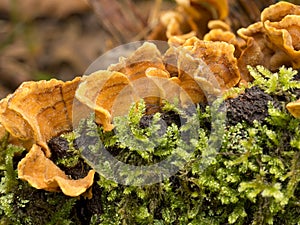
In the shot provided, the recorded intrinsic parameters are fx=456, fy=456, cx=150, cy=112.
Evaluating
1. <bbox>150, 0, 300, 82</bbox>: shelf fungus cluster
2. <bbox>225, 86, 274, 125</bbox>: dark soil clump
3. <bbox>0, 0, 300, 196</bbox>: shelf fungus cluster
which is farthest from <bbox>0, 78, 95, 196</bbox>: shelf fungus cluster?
<bbox>150, 0, 300, 82</bbox>: shelf fungus cluster

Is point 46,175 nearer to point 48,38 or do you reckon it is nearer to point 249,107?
point 249,107

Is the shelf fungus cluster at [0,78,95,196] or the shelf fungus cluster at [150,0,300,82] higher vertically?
the shelf fungus cluster at [0,78,95,196]

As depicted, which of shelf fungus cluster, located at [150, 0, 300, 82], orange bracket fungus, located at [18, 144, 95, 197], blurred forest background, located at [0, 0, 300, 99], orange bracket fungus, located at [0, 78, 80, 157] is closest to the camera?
orange bracket fungus, located at [18, 144, 95, 197]

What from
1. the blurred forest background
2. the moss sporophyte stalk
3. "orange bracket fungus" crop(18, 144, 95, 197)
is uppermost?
"orange bracket fungus" crop(18, 144, 95, 197)

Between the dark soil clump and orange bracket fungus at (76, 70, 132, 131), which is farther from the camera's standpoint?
the dark soil clump

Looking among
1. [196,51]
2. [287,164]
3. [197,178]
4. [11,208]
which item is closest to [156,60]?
[196,51]

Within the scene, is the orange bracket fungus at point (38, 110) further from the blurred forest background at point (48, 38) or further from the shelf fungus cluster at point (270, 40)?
the blurred forest background at point (48, 38)

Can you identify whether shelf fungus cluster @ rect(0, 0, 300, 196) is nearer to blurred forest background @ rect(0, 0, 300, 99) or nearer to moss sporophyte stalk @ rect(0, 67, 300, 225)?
moss sporophyte stalk @ rect(0, 67, 300, 225)

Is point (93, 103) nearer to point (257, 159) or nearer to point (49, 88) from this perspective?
point (49, 88)
